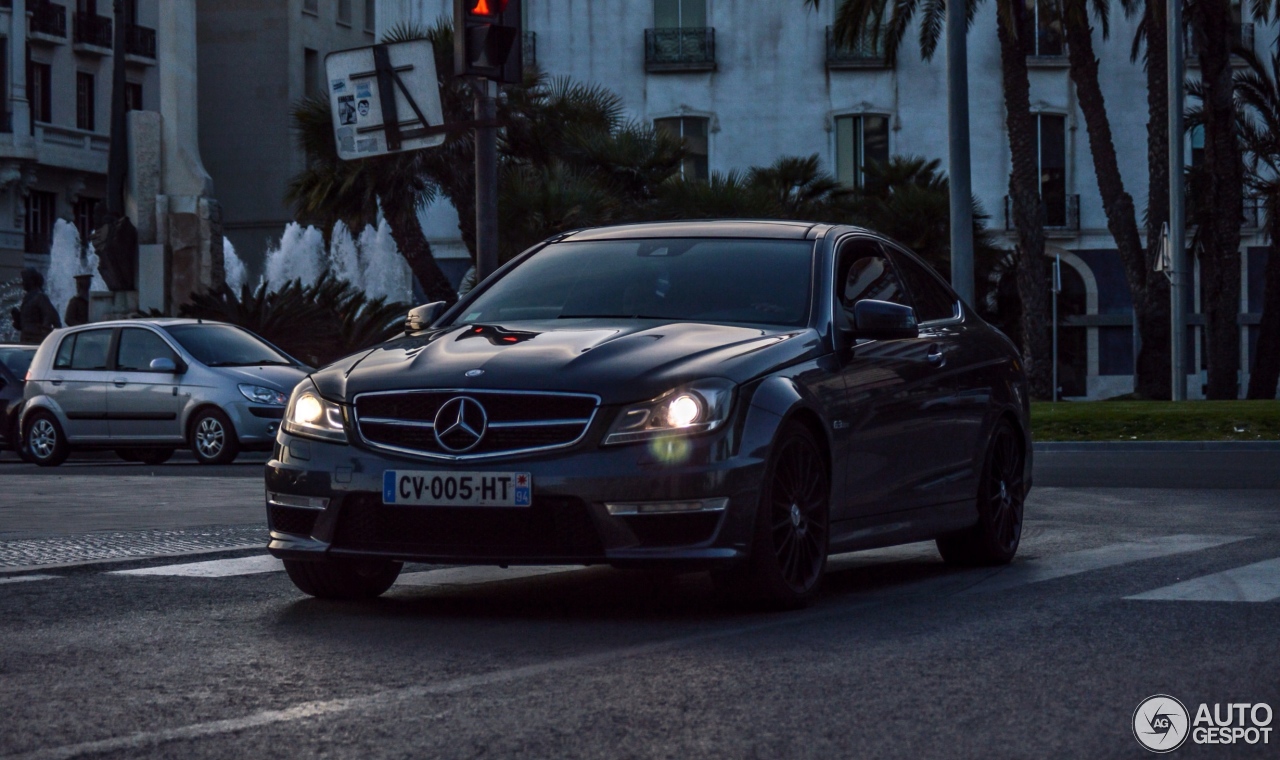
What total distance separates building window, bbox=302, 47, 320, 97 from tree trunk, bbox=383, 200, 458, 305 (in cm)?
3077

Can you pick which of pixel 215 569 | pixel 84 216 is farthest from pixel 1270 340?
pixel 84 216

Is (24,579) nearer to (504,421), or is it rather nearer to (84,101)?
(504,421)

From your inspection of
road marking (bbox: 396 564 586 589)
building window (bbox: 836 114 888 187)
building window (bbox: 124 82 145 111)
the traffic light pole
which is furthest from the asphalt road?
building window (bbox: 124 82 145 111)

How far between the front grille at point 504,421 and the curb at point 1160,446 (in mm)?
16926

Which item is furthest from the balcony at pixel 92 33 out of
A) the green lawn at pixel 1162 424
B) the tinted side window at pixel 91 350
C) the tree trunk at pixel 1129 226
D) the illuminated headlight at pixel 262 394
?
the illuminated headlight at pixel 262 394

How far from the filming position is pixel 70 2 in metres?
60.3

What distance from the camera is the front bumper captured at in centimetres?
677

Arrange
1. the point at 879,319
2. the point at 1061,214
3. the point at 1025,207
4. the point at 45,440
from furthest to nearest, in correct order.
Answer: the point at 1061,214 → the point at 1025,207 → the point at 45,440 → the point at 879,319

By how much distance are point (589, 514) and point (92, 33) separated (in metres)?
56.8

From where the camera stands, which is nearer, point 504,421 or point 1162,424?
point 504,421

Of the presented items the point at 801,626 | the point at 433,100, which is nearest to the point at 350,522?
the point at 801,626

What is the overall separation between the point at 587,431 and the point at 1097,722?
238 centimetres

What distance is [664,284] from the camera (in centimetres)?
818

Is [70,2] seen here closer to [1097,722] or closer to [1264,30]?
[1264,30]
